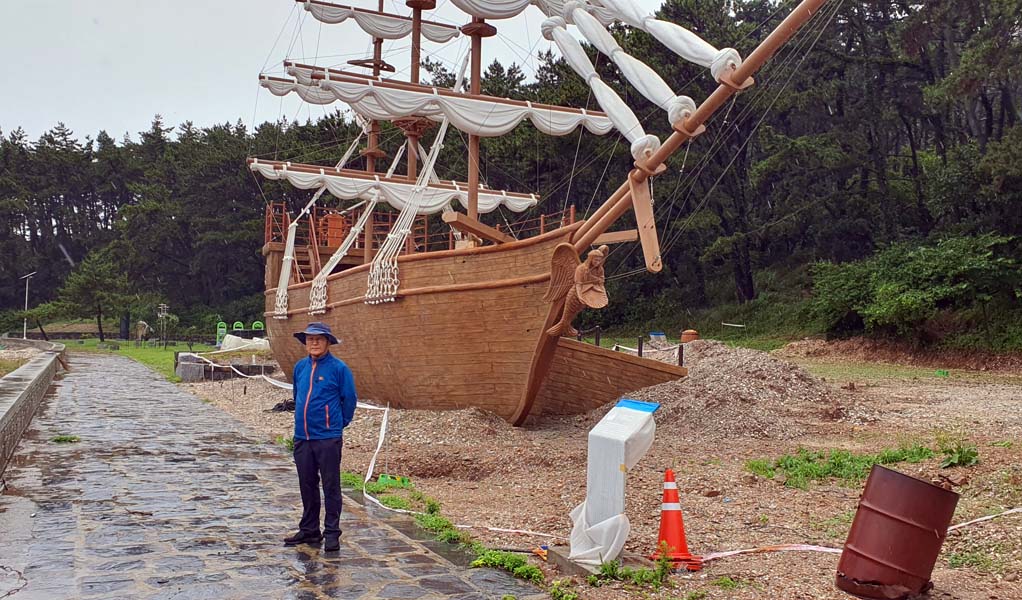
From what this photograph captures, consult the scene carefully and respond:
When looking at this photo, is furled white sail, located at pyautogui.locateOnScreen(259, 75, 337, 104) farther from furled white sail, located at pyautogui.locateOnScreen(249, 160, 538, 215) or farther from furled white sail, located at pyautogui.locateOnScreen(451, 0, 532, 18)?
furled white sail, located at pyautogui.locateOnScreen(451, 0, 532, 18)

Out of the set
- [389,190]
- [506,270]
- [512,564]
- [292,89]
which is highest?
[292,89]

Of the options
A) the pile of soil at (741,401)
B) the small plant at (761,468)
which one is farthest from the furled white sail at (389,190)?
the small plant at (761,468)

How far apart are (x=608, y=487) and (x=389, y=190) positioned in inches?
572

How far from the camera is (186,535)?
554 centimetres

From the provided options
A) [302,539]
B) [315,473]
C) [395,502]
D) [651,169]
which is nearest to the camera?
[302,539]

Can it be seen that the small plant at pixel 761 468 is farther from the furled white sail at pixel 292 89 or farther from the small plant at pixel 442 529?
the furled white sail at pixel 292 89

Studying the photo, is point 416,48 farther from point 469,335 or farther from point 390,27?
point 469,335

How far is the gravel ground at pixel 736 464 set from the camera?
476 cm

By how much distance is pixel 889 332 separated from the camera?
2256cm

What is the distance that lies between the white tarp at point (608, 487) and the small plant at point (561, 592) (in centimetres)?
25

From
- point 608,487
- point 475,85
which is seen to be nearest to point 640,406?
point 608,487

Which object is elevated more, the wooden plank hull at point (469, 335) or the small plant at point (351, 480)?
the wooden plank hull at point (469, 335)

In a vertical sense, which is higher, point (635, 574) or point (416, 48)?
point (416, 48)

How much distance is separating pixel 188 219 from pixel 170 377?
40.9 m
